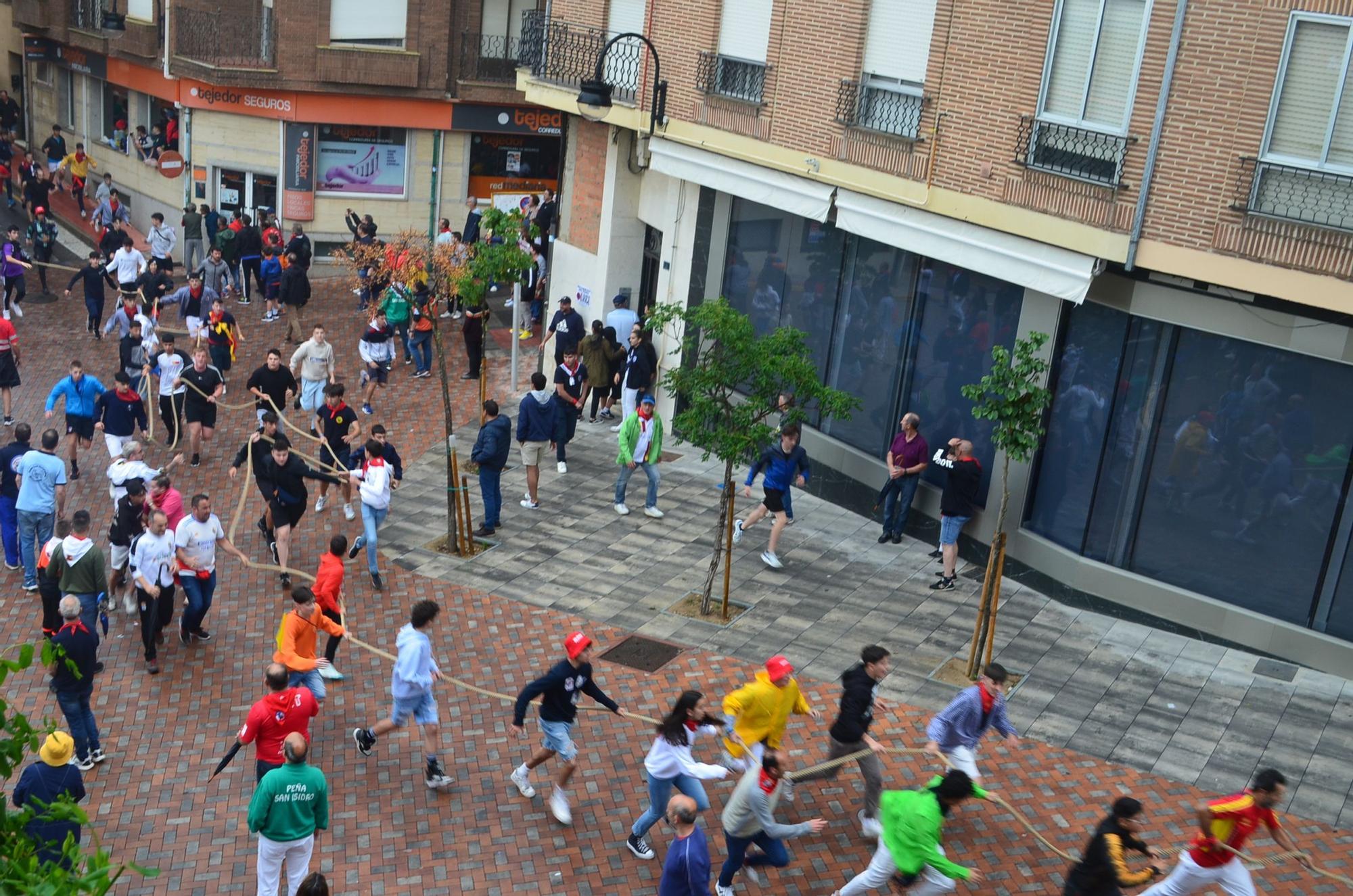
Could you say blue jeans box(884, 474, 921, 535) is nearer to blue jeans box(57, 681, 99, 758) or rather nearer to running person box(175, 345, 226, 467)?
running person box(175, 345, 226, 467)

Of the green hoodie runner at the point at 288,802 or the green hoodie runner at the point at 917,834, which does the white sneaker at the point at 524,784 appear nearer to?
the green hoodie runner at the point at 288,802

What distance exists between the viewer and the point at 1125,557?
52.1 feet

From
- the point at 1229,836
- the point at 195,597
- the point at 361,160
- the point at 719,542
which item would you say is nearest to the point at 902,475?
the point at 719,542

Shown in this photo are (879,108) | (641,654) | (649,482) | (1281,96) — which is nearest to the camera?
(1281,96)

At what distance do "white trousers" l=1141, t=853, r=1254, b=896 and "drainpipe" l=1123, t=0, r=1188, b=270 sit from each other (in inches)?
268

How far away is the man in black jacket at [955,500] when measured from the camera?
16.0 m

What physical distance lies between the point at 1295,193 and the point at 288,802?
10.9 m

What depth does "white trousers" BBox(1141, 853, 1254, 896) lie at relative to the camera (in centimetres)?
990

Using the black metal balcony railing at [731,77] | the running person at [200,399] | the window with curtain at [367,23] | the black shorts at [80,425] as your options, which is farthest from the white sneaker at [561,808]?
the window with curtain at [367,23]

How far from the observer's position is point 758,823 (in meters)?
10.1

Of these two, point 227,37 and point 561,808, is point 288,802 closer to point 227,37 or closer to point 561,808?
point 561,808

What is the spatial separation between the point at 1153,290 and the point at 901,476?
3.88 meters

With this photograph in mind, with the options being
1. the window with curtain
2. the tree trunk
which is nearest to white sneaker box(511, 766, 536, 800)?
the tree trunk

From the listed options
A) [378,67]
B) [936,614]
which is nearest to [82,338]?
[378,67]
